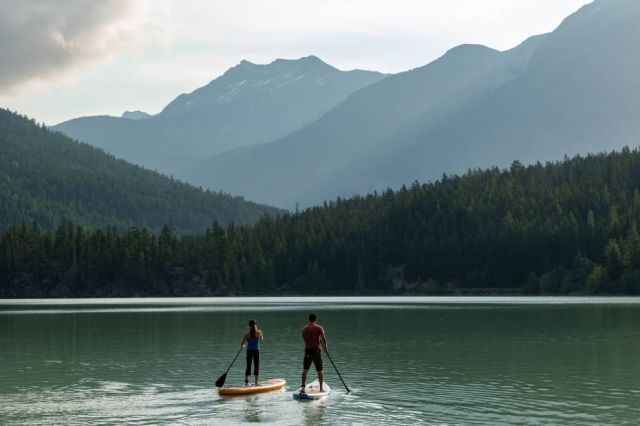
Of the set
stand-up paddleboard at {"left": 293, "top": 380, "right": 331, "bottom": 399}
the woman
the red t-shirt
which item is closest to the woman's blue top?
the woman

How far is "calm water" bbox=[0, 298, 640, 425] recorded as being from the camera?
41.4 metres

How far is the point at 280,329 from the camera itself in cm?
9494

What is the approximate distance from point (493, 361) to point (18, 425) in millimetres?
32219

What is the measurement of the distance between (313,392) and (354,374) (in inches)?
364

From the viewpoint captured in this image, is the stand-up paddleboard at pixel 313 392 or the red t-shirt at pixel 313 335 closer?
the stand-up paddleboard at pixel 313 392

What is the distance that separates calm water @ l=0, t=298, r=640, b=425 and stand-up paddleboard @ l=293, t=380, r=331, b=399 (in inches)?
29.6

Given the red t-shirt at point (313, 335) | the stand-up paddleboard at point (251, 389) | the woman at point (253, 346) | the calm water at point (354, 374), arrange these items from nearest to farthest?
the calm water at point (354, 374) < the stand-up paddleboard at point (251, 389) < the red t-shirt at point (313, 335) < the woman at point (253, 346)

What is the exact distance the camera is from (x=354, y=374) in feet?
182

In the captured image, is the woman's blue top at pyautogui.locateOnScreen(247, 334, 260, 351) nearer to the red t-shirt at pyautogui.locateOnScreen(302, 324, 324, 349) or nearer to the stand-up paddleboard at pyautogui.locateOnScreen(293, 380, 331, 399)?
the red t-shirt at pyautogui.locateOnScreen(302, 324, 324, 349)

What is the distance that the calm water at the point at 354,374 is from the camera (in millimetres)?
41375

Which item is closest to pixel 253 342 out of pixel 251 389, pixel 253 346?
pixel 253 346

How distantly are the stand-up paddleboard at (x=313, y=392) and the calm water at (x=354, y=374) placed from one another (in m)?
0.75

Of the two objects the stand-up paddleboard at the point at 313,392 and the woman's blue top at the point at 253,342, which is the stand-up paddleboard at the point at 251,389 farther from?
the woman's blue top at the point at 253,342

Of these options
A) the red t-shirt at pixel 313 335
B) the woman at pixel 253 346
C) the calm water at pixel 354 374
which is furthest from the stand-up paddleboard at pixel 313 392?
the woman at pixel 253 346
